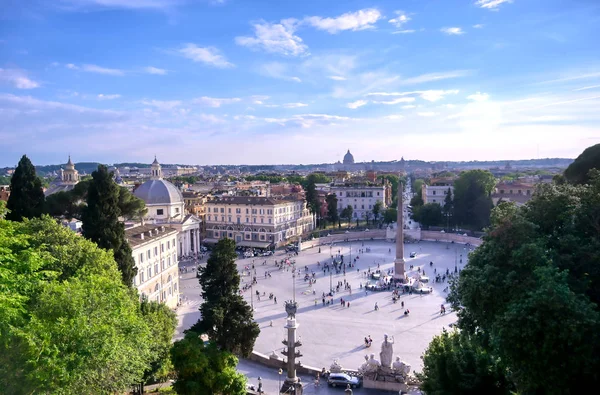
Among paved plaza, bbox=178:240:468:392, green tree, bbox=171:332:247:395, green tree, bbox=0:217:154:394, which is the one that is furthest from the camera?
paved plaza, bbox=178:240:468:392

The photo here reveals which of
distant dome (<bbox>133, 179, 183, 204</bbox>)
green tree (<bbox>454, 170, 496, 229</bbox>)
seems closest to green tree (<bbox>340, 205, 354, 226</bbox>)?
green tree (<bbox>454, 170, 496, 229</bbox>)

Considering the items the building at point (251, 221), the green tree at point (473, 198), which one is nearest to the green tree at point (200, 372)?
the building at point (251, 221)

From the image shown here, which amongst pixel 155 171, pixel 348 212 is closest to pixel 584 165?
pixel 155 171

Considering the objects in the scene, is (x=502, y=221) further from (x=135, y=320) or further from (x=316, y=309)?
(x=316, y=309)

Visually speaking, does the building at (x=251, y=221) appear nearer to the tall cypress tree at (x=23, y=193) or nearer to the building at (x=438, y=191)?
the building at (x=438, y=191)

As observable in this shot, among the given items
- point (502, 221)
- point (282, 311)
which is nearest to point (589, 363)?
point (502, 221)

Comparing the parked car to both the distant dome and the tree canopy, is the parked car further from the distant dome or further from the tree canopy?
the distant dome
